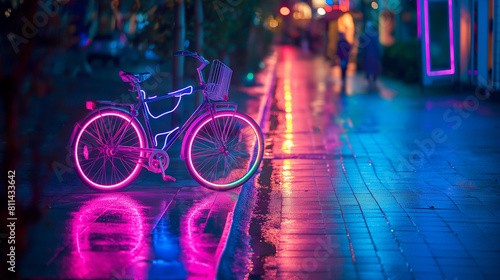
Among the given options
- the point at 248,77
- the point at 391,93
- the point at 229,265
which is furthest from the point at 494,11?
the point at 229,265

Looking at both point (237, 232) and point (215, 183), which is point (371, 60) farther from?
point (237, 232)

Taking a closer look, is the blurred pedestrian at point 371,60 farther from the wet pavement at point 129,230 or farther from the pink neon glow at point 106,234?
the pink neon glow at point 106,234

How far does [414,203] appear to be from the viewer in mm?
6648

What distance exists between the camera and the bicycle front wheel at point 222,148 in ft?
22.6

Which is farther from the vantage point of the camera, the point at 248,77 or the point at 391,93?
the point at 248,77

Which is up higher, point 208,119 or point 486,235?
point 208,119

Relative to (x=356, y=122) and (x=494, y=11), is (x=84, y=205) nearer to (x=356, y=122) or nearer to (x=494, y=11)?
(x=356, y=122)

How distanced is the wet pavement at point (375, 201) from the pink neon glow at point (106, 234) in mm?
789

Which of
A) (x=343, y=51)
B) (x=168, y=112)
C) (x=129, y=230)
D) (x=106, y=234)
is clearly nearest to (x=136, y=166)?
(x=168, y=112)

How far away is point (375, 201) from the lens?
6773mm

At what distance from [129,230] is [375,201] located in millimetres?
2596

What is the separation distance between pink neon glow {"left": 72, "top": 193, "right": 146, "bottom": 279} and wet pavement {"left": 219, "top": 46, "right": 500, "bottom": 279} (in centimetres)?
79

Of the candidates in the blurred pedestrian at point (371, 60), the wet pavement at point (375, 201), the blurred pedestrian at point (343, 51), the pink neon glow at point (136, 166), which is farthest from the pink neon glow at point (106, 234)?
the blurred pedestrian at point (343, 51)

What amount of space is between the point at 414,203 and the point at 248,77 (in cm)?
1596
